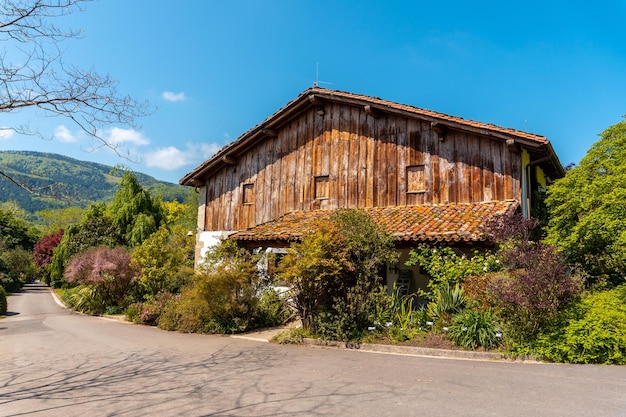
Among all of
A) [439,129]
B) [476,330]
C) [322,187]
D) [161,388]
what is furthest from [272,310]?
[439,129]

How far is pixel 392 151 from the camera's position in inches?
612

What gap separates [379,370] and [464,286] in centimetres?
363

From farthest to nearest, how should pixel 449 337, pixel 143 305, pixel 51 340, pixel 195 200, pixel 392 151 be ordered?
pixel 195 200
pixel 143 305
pixel 392 151
pixel 51 340
pixel 449 337

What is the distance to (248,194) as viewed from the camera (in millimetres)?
18625

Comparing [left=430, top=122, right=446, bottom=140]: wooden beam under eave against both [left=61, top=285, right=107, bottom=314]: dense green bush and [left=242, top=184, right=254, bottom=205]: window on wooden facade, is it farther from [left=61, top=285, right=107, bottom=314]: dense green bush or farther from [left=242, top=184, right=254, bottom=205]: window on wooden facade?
[left=61, top=285, right=107, bottom=314]: dense green bush

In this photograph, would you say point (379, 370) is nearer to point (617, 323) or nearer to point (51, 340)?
point (617, 323)

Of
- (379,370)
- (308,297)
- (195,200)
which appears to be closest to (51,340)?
(308,297)

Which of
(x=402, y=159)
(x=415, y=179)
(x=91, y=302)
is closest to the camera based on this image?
(x=415, y=179)

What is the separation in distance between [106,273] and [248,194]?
25.3 ft

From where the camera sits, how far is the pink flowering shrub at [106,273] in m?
20.2

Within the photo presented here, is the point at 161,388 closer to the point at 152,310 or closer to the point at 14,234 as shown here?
the point at 152,310

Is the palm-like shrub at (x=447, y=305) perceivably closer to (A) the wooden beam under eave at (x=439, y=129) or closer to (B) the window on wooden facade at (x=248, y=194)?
(A) the wooden beam under eave at (x=439, y=129)

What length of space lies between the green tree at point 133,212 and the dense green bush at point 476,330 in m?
27.2

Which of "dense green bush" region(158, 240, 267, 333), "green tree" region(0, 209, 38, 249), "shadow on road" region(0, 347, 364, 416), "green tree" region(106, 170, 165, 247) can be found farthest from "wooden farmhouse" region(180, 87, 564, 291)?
"green tree" region(0, 209, 38, 249)
